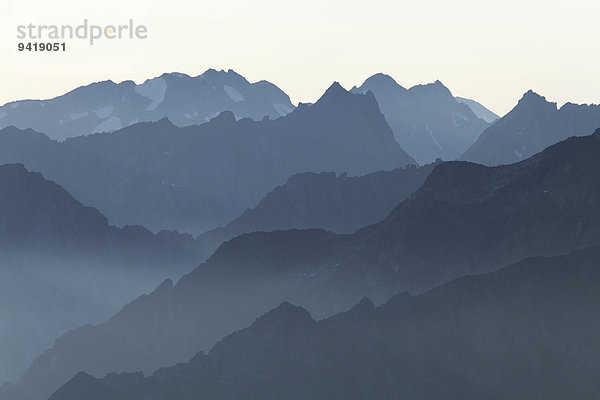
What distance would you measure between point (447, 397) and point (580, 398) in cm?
1768

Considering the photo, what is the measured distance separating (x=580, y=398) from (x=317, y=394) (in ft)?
115

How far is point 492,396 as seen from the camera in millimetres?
198500

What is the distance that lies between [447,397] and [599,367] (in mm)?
21599

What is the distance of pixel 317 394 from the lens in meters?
195

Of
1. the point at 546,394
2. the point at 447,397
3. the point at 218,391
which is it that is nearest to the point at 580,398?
the point at 546,394

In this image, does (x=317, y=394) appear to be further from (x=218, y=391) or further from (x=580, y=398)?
(x=580, y=398)

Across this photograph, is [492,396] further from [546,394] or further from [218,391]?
[218,391]

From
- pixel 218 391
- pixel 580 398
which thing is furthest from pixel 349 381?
pixel 580 398

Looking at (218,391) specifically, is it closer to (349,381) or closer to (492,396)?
(349,381)

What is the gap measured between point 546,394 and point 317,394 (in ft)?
102

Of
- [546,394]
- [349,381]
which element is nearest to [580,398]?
[546,394]

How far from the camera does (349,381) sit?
19825 cm

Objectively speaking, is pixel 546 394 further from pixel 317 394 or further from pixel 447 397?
pixel 317 394

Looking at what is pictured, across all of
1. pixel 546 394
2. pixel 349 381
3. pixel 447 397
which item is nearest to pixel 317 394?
pixel 349 381
